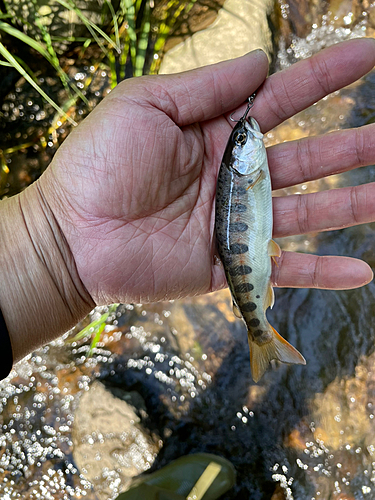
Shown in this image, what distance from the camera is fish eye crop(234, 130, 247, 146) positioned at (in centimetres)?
284

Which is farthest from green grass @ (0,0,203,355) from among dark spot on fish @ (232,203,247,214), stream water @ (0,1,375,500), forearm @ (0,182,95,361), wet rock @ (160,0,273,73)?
dark spot on fish @ (232,203,247,214)

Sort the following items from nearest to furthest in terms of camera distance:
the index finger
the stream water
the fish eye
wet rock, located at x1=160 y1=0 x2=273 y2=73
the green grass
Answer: the index finger → the fish eye → the stream water → the green grass → wet rock, located at x1=160 y1=0 x2=273 y2=73

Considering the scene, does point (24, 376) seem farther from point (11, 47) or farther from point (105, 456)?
point (11, 47)

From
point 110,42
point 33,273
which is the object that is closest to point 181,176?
point 33,273

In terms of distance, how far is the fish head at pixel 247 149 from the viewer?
283cm

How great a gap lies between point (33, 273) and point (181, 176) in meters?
1.32

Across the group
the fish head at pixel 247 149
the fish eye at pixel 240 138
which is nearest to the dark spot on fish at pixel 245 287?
the fish head at pixel 247 149

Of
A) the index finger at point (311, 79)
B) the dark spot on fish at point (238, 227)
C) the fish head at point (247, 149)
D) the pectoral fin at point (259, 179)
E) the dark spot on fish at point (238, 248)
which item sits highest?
the index finger at point (311, 79)

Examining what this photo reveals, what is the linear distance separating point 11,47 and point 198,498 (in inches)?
206

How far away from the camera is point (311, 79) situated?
2.86m

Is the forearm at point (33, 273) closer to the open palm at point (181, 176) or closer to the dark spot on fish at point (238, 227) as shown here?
the open palm at point (181, 176)

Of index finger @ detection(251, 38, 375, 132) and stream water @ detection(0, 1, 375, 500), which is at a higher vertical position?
index finger @ detection(251, 38, 375, 132)

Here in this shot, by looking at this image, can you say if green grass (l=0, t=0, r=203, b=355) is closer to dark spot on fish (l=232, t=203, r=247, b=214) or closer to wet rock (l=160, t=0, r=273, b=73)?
wet rock (l=160, t=0, r=273, b=73)

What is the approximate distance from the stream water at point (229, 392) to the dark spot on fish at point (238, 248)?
158 centimetres
